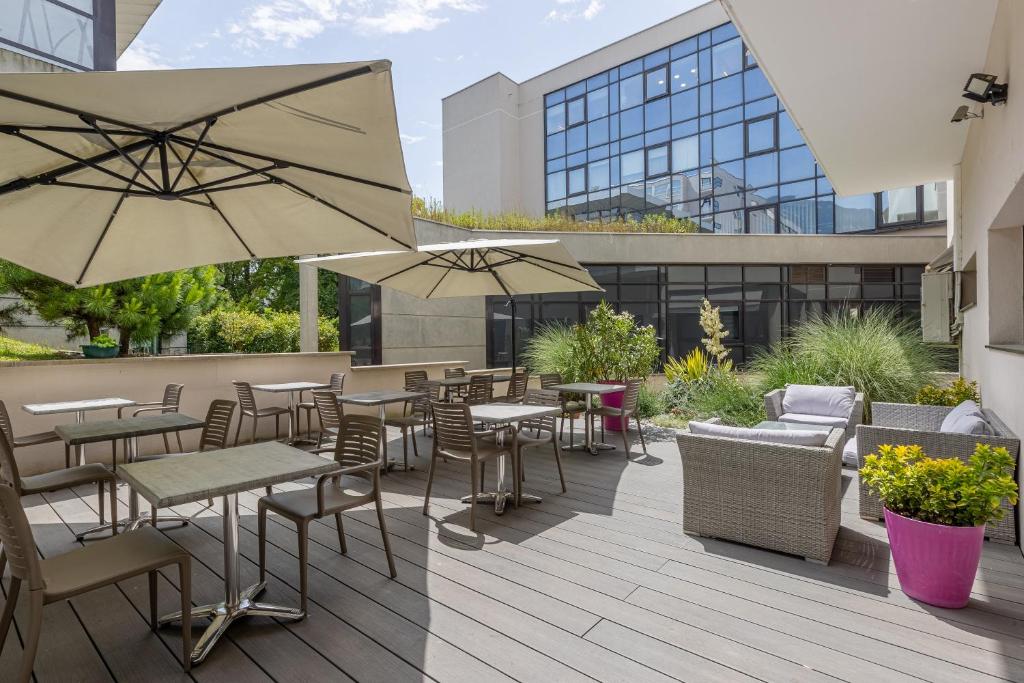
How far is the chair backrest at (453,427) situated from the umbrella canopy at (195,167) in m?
1.30

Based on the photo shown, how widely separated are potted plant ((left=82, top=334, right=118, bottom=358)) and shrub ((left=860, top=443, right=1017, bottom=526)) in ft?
25.9

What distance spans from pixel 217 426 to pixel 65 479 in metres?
0.96

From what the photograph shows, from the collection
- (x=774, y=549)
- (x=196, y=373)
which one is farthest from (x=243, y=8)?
(x=774, y=549)

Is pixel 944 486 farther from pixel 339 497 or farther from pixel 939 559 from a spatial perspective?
pixel 339 497

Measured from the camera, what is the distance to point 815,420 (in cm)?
590

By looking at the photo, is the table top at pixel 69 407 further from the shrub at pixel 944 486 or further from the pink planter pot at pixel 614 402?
the shrub at pixel 944 486

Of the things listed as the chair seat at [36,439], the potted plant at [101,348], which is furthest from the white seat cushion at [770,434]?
the potted plant at [101,348]

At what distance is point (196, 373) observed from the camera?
705 centimetres

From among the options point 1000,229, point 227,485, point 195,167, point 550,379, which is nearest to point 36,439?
point 195,167

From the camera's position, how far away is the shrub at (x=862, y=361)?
708 cm

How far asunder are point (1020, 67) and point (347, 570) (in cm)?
Answer: 492

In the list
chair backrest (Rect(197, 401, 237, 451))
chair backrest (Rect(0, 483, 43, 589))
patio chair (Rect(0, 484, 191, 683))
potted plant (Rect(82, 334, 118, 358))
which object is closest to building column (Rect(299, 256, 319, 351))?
potted plant (Rect(82, 334, 118, 358))

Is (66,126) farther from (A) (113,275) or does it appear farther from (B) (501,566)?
(B) (501,566)

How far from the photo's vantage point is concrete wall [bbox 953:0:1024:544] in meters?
3.32
